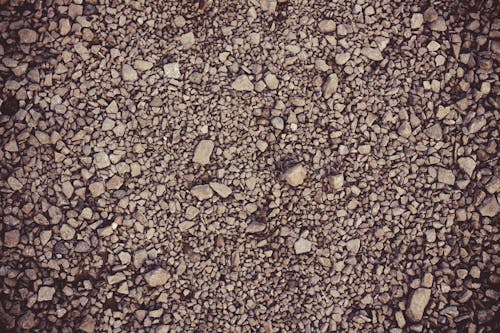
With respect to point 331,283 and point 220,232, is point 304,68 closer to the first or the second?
point 220,232

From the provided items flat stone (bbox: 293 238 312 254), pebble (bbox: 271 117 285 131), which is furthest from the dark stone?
flat stone (bbox: 293 238 312 254)

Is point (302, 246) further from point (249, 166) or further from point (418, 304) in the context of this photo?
point (418, 304)

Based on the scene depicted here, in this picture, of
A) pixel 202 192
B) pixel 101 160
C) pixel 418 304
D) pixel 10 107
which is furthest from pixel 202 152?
pixel 418 304

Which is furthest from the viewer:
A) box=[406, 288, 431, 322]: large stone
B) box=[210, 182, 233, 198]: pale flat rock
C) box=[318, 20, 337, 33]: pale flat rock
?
Result: box=[318, 20, 337, 33]: pale flat rock

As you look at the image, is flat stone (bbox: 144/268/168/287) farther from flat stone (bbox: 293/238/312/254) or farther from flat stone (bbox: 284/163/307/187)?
flat stone (bbox: 284/163/307/187)

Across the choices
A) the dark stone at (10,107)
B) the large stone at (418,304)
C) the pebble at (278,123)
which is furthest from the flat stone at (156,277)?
the large stone at (418,304)
